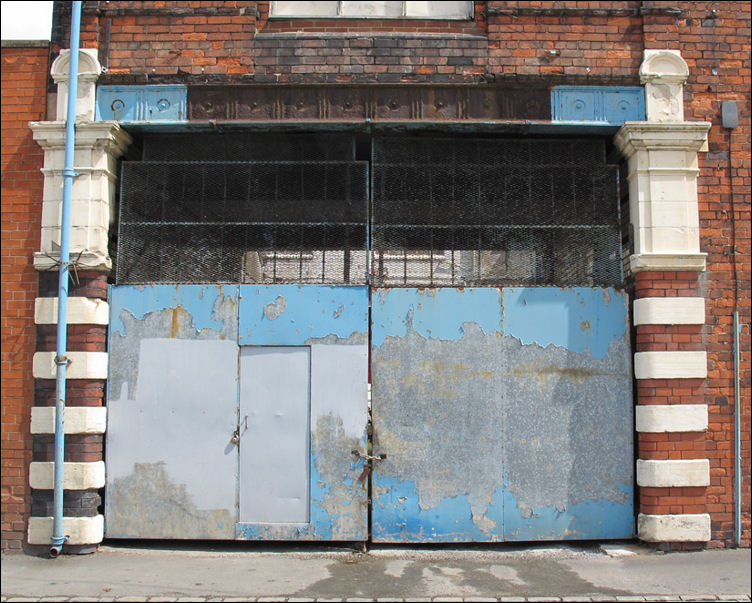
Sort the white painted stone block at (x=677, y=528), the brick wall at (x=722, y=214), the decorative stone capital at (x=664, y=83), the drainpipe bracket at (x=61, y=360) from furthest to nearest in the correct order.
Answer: the decorative stone capital at (x=664, y=83) < the brick wall at (x=722, y=214) < the drainpipe bracket at (x=61, y=360) < the white painted stone block at (x=677, y=528)

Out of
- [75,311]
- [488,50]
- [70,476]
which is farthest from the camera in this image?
[488,50]

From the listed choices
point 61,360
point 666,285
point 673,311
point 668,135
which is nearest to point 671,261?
point 666,285

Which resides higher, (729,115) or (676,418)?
(729,115)

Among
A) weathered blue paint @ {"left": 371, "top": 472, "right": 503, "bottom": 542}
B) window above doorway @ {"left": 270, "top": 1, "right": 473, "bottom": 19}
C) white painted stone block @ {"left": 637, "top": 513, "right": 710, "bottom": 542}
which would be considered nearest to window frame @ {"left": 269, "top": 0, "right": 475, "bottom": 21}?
window above doorway @ {"left": 270, "top": 1, "right": 473, "bottom": 19}

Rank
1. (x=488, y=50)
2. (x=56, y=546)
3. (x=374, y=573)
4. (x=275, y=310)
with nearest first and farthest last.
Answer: (x=374, y=573) → (x=56, y=546) → (x=275, y=310) → (x=488, y=50)

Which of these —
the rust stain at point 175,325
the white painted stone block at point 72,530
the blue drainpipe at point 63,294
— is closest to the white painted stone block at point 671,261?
the rust stain at point 175,325

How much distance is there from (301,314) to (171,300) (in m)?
1.22

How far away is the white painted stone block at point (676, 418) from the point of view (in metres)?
5.90

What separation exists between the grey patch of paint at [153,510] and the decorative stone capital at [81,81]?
335 cm

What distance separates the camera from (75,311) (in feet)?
19.8

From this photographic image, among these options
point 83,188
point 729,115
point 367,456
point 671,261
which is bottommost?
point 367,456

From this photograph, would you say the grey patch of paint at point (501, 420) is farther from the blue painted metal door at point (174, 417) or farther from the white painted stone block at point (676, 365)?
the blue painted metal door at point (174, 417)

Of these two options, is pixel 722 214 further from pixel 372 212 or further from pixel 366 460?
pixel 366 460

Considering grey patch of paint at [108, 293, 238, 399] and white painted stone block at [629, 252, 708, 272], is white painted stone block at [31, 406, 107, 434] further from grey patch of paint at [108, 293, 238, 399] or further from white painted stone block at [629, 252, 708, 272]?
white painted stone block at [629, 252, 708, 272]
